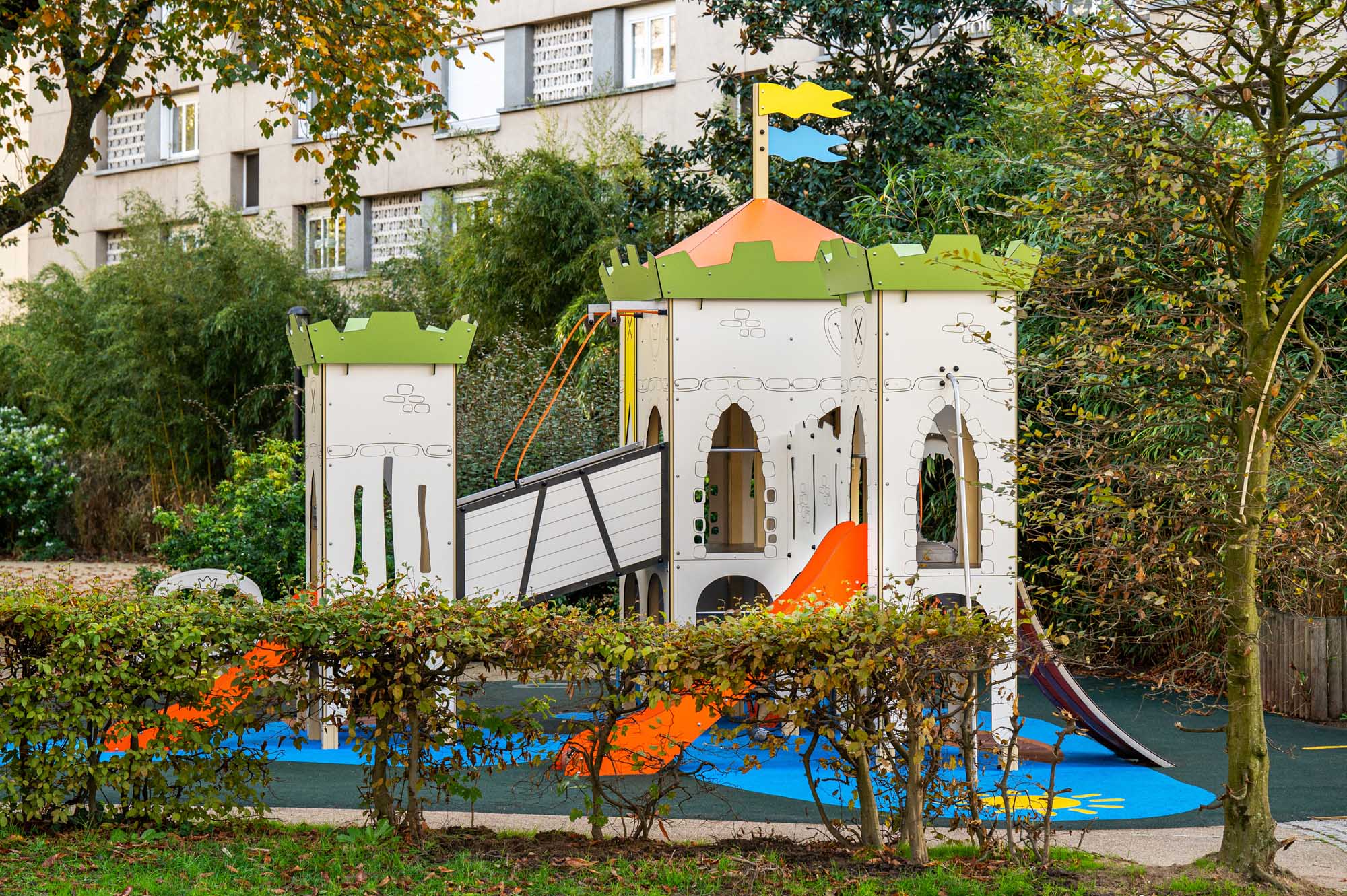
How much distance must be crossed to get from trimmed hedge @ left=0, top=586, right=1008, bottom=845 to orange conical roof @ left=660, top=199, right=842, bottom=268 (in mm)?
4156

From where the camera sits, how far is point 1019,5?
1448 centimetres

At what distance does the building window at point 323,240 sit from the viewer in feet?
82.6

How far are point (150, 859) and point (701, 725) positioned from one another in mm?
2728

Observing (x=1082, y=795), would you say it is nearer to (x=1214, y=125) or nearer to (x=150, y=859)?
(x=1214, y=125)

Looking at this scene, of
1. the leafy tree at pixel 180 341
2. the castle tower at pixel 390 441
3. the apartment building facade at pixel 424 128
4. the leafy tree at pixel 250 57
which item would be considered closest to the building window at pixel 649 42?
the apartment building facade at pixel 424 128

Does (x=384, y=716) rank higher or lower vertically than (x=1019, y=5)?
lower

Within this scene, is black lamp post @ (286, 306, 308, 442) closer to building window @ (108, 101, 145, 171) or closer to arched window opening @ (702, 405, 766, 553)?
arched window opening @ (702, 405, 766, 553)

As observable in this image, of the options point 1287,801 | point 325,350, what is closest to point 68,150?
point 325,350

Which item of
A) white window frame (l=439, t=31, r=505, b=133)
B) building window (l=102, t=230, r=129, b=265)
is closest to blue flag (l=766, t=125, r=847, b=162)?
white window frame (l=439, t=31, r=505, b=133)

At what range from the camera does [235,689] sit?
5.52 m

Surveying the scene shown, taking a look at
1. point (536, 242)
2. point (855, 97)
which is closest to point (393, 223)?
point (536, 242)

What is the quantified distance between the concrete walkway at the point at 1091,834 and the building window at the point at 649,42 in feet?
55.6

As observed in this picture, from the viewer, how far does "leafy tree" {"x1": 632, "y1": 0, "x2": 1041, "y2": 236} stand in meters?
14.2

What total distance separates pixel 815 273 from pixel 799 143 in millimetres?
1246
